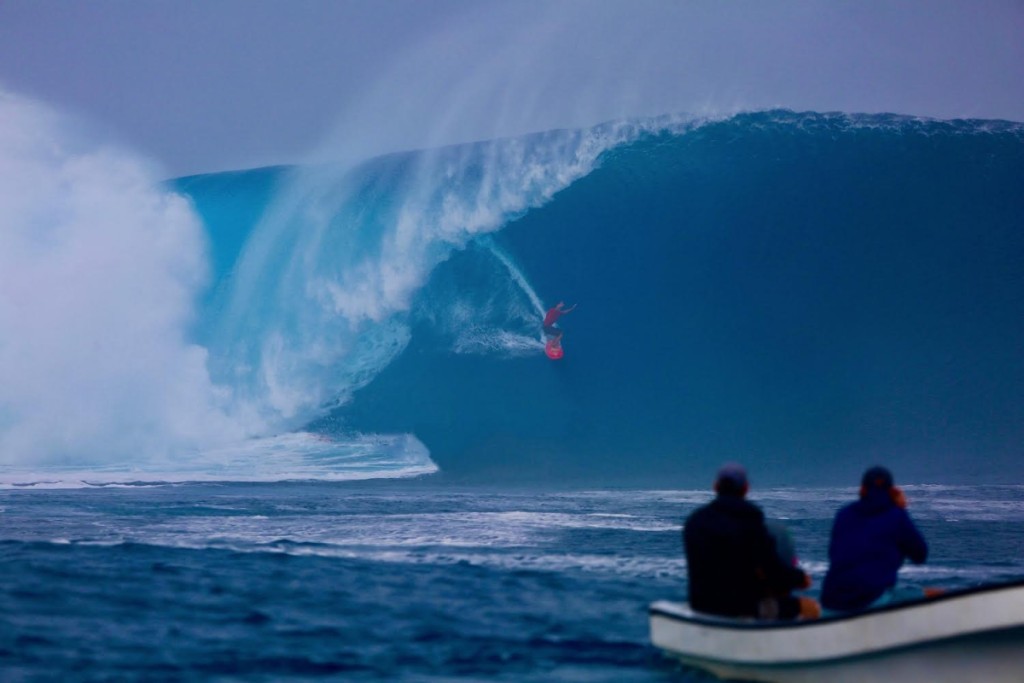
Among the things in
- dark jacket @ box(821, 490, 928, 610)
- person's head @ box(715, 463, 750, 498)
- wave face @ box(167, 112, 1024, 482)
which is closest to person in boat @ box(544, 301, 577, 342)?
wave face @ box(167, 112, 1024, 482)

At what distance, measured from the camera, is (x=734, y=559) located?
4426mm

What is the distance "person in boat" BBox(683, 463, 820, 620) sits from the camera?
14.4 feet

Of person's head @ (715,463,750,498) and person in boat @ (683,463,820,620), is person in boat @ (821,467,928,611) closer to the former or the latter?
person in boat @ (683,463,820,620)

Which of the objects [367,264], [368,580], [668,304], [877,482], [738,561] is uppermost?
[367,264]

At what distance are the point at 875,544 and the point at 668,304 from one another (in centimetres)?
1358

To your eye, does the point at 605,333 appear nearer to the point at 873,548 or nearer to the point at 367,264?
the point at 367,264

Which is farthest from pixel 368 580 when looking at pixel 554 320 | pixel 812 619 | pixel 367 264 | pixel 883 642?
pixel 367 264

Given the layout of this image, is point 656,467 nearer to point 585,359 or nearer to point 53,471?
point 585,359

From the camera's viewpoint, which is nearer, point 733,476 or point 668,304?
point 733,476

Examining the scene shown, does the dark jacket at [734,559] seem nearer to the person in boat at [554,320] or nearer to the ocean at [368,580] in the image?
the ocean at [368,580]

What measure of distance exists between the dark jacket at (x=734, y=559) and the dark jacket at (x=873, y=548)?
0.22m

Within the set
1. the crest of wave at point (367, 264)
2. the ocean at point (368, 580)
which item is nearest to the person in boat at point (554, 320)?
the crest of wave at point (367, 264)

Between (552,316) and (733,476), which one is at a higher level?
(552,316)

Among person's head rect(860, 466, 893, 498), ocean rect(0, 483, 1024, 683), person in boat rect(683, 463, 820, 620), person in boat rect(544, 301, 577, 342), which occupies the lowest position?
ocean rect(0, 483, 1024, 683)
